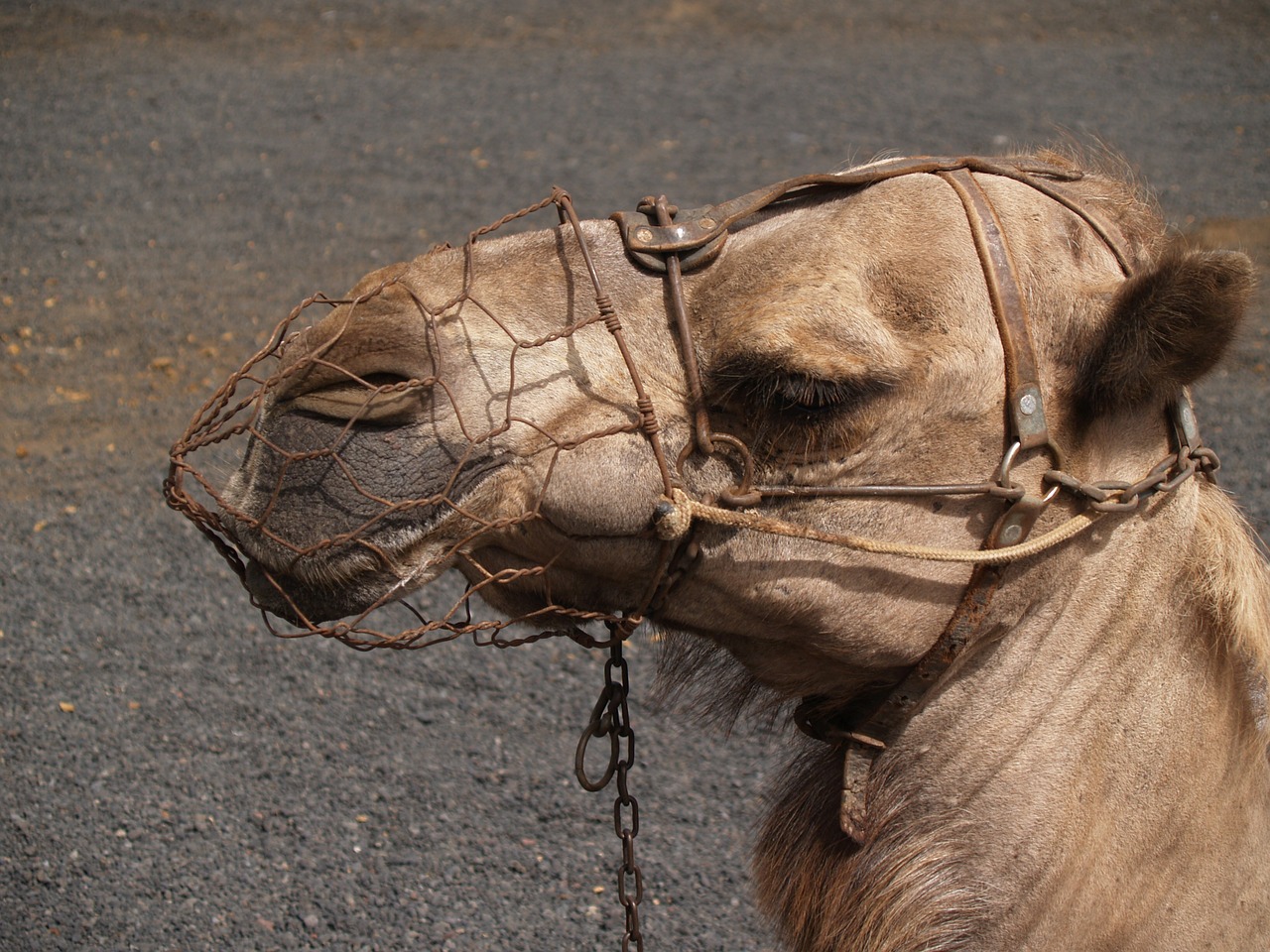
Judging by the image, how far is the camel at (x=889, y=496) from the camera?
1.85m

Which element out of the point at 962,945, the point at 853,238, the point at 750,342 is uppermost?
the point at 853,238

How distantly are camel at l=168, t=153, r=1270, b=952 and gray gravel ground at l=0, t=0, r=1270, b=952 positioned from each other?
619 millimetres

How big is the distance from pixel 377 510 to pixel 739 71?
384 inches

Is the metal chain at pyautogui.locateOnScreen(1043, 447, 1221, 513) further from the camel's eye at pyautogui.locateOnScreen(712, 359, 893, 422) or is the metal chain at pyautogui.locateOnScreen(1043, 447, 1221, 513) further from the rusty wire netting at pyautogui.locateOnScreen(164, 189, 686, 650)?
the rusty wire netting at pyautogui.locateOnScreen(164, 189, 686, 650)

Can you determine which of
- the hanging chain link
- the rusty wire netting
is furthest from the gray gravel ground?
the hanging chain link

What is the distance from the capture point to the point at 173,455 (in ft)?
6.33

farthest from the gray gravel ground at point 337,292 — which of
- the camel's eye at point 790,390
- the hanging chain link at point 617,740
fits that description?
the hanging chain link at point 617,740

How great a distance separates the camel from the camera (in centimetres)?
185

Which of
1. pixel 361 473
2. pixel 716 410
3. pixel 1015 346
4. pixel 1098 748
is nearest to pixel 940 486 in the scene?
pixel 1015 346

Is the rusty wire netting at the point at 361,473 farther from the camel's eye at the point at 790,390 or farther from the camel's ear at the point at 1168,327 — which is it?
the camel's ear at the point at 1168,327

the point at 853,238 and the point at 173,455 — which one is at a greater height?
the point at 853,238

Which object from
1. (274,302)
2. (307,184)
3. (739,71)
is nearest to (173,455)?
(274,302)

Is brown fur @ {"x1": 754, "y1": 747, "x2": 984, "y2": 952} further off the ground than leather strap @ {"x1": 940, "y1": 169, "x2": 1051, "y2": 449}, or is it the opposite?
leather strap @ {"x1": 940, "y1": 169, "x2": 1051, "y2": 449}

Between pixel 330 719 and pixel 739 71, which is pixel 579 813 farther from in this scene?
pixel 739 71
